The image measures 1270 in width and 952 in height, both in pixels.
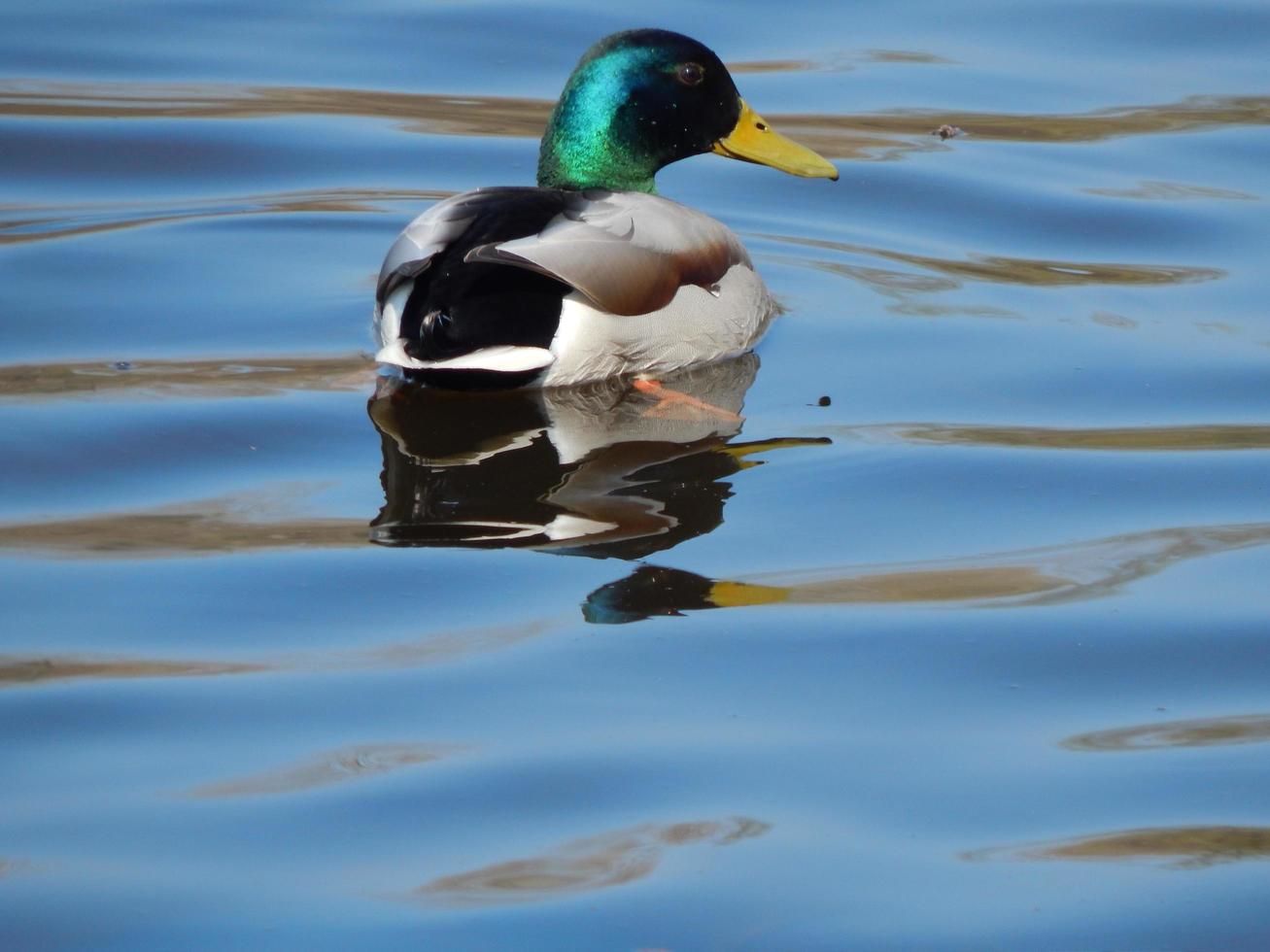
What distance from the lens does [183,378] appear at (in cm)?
631

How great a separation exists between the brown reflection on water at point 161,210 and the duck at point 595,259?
1306 millimetres

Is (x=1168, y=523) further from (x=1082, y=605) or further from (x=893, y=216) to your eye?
(x=893, y=216)

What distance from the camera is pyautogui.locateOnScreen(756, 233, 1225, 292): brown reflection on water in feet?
25.1

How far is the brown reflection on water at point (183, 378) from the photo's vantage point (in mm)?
6164

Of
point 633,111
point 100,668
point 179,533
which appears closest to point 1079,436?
point 633,111

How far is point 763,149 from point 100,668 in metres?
4.06

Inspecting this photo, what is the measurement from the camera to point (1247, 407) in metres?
6.41

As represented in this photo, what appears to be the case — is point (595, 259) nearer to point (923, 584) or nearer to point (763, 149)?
point (763, 149)

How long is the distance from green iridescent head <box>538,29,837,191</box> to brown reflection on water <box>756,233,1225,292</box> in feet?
1.41

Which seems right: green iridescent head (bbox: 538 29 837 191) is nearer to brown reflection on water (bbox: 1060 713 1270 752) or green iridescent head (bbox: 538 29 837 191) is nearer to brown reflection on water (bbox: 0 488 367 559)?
brown reflection on water (bbox: 0 488 367 559)

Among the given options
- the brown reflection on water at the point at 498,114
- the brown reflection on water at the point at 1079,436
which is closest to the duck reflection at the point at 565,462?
the brown reflection on water at the point at 1079,436

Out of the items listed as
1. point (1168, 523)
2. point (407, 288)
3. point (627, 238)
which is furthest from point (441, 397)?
point (1168, 523)

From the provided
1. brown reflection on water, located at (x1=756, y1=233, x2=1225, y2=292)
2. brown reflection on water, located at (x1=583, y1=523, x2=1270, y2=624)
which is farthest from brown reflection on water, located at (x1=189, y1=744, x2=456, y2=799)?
brown reflection on water, located at (x1=756, y1=233, x2=1225, y2=292)

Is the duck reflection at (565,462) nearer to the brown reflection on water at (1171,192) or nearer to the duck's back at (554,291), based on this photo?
the duck's back at (554,291)
